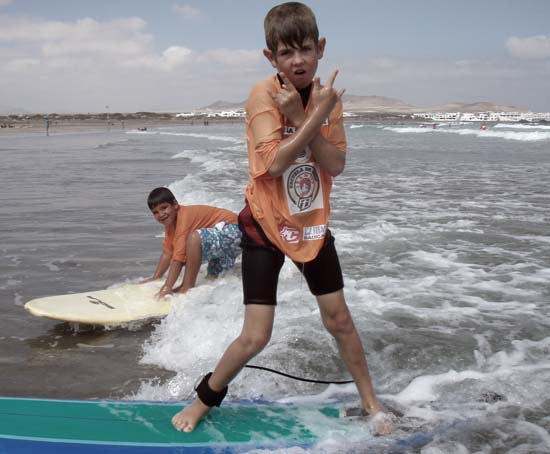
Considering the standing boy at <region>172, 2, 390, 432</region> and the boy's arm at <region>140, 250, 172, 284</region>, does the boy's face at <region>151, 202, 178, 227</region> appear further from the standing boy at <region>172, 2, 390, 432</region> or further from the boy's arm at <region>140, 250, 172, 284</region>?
the standing boy at <region>172, 2, 390, 432</region>

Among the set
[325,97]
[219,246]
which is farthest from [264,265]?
[219,246]

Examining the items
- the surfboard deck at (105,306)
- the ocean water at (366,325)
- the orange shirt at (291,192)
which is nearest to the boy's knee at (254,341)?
the orange shirt at (291,192)

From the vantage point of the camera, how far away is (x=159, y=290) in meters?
5.24

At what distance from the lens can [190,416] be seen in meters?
2.89

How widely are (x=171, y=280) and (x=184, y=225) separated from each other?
1.66ft

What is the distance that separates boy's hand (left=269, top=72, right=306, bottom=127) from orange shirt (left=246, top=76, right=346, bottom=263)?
95 millimetres

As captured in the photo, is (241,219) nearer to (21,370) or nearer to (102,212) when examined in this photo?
(21,370)

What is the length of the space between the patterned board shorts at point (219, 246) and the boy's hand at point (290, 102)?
9.55ft

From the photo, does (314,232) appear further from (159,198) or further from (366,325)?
(159,198)

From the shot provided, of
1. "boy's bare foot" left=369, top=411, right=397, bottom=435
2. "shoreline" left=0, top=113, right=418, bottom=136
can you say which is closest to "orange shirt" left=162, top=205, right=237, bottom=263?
"boy's bare foot" left=369, top=411, right=397, bottom=435

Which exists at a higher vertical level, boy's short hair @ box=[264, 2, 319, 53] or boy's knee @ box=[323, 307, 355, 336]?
boy's short hair @ box=[264, 2, 319, 53]

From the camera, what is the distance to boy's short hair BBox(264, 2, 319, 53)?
92.1 inches

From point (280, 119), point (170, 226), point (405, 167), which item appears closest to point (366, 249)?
point (170, 226)

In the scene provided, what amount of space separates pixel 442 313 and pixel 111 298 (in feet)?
9.26
